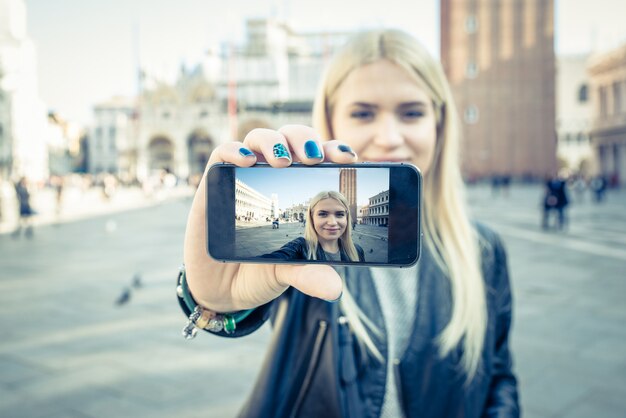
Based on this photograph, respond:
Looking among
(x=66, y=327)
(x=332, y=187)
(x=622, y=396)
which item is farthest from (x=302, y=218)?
(x=66, y=327)

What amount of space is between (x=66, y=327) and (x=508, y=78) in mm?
44055

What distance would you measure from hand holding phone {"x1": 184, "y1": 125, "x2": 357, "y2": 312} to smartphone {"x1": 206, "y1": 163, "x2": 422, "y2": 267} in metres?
0.03

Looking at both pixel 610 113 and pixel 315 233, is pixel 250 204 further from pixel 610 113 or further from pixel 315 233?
pixel 610 113

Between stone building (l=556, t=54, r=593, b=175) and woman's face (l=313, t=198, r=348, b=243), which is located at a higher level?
stone building (l=556, t=54, r=593, b=175)

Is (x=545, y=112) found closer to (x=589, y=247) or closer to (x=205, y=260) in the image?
(x=589, y=247)

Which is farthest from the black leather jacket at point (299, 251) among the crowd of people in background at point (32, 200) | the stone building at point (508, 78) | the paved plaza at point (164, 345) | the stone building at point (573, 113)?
the stone building at point (573, 113)

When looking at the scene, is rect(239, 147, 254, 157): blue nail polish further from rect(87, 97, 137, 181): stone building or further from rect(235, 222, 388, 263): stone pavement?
rect(87, 97, 137, 181): stone building

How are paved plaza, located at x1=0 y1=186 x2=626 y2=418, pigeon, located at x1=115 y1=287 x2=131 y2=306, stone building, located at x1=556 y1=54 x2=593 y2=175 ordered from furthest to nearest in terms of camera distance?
stone building, located at x1=556 y1=54 x2=593 y2=175 < pigeon, located at x1=115 y1=287 x2=131 y2=306 < paved plaza, located at x1=0 y1=186 x2=626 y2=418

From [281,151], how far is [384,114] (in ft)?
2.40

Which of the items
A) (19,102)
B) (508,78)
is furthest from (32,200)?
(19,102)

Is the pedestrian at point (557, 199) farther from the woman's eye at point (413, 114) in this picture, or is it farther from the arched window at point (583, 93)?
the arched window at point (583, 93)

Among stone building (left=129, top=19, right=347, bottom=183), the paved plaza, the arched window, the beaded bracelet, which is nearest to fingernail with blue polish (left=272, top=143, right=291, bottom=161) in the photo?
the beaded bracelet

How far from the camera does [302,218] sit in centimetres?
111

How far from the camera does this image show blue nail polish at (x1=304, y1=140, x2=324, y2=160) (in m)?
1.07
